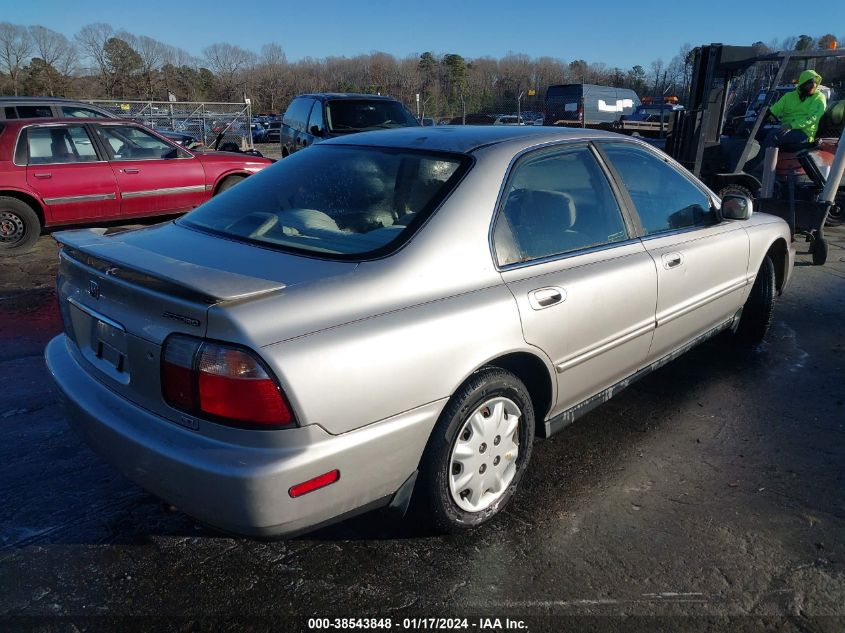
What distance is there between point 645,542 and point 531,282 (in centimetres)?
113

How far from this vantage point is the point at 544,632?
2.19 metres

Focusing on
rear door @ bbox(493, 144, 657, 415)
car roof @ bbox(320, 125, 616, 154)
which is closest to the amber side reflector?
rear door @ bbox(493, 144, 657, 415)

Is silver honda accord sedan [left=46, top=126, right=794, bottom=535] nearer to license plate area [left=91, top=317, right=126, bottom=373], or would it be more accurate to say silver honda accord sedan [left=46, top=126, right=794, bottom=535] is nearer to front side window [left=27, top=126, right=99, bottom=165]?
license plate area [left=91, top=317, right=126, bottom=373]

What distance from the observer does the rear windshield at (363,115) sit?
1098 centimetres

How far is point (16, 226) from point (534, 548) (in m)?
7.47

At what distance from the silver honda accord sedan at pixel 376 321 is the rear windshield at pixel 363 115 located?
314 inches

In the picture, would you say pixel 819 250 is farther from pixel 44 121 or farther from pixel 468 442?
pixel 44 121

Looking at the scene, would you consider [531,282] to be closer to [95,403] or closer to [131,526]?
[95,403]

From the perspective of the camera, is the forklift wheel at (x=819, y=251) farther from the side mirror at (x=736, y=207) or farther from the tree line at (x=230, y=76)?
the tree line at (x=230, y=76)

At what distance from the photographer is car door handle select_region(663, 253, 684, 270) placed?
3404mm

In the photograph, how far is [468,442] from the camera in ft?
8.36

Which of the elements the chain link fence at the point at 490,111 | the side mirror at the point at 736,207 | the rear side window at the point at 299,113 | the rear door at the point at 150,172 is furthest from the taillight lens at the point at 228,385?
the chain link fence at the point at 490,111

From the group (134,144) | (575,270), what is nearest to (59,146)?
(134,144)

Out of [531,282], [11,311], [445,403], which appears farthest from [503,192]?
[11,311]
